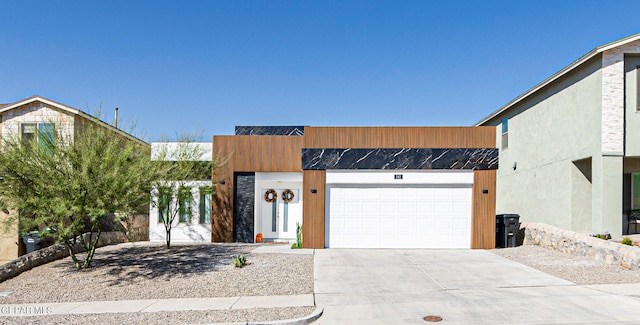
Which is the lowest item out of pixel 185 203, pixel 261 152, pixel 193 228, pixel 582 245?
pixel 193 228

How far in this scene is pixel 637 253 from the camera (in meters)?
10.9

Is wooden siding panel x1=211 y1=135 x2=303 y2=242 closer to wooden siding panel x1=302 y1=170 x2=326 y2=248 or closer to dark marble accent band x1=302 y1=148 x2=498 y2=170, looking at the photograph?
dark marble accent band x1=302 y1=148 x2=498 y2=170

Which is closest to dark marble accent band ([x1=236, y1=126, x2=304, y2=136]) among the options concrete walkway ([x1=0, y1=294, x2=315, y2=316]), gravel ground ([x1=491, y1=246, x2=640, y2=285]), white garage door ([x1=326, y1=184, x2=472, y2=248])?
white garage door ([x1=326, y1=184, x2=472, y2=248])

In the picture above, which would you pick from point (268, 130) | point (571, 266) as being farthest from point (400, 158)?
point (268, 130)

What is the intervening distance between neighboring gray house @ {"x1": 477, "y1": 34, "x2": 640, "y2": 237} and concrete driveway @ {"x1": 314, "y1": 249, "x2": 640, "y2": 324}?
214 inches

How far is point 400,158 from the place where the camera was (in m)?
14.7

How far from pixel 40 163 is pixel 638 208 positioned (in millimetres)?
22079

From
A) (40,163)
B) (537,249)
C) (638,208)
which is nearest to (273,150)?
(40,163)

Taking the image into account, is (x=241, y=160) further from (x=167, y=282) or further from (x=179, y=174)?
(x=167, y=282)

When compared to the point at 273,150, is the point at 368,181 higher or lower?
lower

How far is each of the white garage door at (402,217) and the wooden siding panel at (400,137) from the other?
4.74 ft

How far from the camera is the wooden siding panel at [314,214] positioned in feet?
48.1

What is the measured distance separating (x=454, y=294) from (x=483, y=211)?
623cm

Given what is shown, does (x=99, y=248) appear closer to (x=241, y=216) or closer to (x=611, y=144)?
(x=241, y=216)
